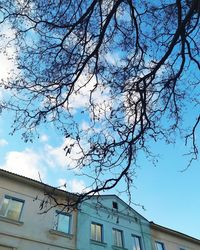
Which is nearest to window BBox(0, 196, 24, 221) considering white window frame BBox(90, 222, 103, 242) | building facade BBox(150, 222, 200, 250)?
white window frame BBox(90, 222, 103, 242)

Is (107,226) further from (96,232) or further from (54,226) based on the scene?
(54,226)

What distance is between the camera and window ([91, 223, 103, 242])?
49.1 ft

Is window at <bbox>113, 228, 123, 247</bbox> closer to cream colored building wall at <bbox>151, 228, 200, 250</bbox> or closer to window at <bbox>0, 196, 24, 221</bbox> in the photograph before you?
cream colored building wall at <bbox>151, 228, 200, 250</bbox>

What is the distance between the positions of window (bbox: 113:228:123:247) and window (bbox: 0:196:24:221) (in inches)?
227

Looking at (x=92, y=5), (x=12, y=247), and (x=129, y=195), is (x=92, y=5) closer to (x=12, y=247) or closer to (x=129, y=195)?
(x=129, y=195)

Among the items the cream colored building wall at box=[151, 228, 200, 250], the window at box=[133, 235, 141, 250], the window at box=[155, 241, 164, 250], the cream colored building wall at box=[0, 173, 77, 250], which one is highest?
the cream colored building wall at box=[151, 228, 200, 250]

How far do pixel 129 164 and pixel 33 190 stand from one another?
31.8 ft

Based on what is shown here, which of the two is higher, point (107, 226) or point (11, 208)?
point (107, 226)

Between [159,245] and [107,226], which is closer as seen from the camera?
[107,226]

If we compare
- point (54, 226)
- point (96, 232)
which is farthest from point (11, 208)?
point (96, 232)

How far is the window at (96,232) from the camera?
1496 centimetres

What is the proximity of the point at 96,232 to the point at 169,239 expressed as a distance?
647 centimetres

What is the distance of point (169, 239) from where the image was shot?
19109 mm

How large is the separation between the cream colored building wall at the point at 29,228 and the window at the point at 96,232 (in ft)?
4.21
